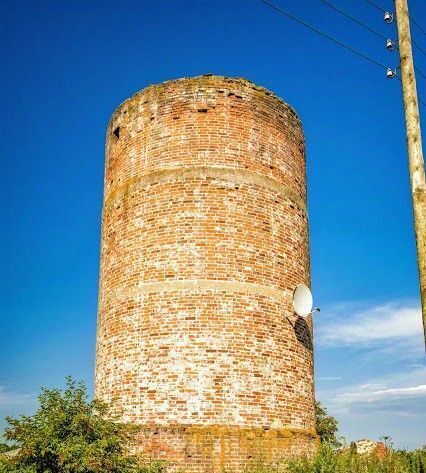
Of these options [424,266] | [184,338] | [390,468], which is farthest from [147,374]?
[424,266]

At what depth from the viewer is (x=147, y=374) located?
11070 millimetres

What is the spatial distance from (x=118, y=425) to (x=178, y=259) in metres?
3.56

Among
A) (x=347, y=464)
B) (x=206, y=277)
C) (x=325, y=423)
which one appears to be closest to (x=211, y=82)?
(x=206, y=277)

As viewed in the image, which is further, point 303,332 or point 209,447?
point 303,332

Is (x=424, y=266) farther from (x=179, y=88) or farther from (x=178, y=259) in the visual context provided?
(x=179, y=88)

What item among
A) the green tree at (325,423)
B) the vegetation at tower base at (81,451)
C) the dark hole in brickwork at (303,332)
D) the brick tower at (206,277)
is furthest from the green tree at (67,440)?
the green tree at (325,423)

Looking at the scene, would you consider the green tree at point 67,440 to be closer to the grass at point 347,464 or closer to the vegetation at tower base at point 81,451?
the vegetation at tower base at point 81,451

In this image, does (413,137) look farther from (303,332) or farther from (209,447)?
(209,447)

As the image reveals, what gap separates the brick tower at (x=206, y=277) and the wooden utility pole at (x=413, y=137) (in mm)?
4301

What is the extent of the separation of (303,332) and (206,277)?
109 inches

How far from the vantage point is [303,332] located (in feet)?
41.0

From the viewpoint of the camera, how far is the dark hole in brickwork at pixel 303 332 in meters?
12.3

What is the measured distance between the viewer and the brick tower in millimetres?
10719

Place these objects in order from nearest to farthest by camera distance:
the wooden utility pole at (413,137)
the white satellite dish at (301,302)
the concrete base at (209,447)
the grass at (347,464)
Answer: the wooden utility pole at (413,137) → the grass at (347,464) → the concrete base at (209,447) → the white satellite dish at (301,302)
